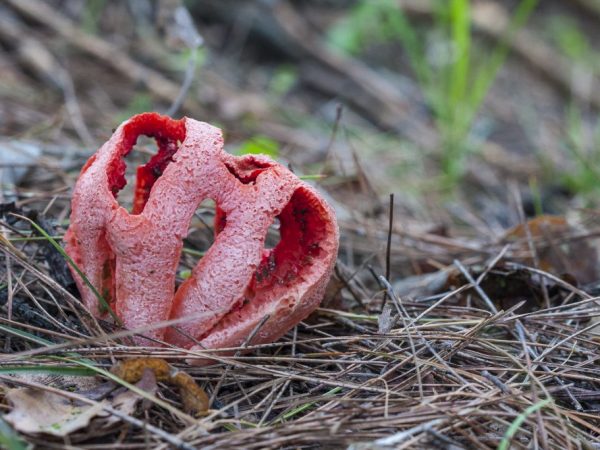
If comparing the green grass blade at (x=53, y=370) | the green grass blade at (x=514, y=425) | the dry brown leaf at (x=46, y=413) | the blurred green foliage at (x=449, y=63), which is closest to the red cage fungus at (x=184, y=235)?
the green grass blade at (x=53, y=370)

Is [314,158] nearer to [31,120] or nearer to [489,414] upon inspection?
[31,120]

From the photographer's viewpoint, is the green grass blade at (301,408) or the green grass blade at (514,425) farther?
the green grass blade at (301,408)

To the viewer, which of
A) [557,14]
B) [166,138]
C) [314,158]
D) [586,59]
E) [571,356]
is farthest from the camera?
[557,14]

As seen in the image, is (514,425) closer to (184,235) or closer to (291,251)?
(291,251)

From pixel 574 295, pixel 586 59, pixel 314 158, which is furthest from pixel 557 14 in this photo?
pixel 574 295

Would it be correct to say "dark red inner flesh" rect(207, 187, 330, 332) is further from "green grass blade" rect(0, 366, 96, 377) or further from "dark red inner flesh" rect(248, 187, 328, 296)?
"green grass blade" rect(0, 366, 96, 377)

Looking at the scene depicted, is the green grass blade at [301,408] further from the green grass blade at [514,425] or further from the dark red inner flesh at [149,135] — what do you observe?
the dark red inner flesh at [149,135]
